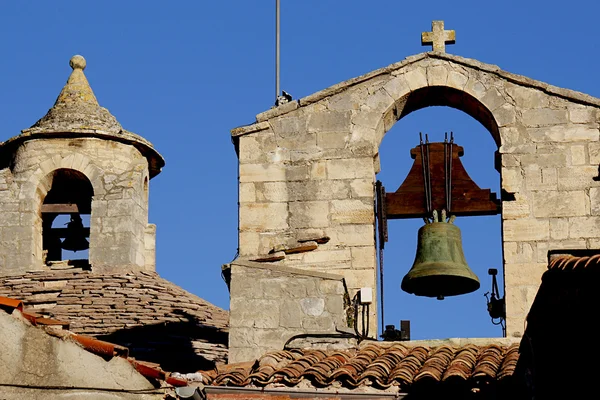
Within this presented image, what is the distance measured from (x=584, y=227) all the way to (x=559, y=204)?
0.96 ft

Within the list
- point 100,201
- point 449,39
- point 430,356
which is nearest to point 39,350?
point 430,356

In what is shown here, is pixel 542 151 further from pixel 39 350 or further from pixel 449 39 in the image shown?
pixel 39 350

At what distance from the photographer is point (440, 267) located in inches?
650

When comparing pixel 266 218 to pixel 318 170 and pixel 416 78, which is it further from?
pixel 416 78

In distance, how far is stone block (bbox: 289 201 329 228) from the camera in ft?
55.6

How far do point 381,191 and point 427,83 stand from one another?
1.05m

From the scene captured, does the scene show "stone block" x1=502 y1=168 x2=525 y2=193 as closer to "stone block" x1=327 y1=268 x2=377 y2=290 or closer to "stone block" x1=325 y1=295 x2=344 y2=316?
"stone block" x1=327 y1=268 x2=377 y2=290

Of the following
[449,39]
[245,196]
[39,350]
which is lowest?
[39,350]

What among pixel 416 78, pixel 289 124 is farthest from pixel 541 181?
pixel 289 124

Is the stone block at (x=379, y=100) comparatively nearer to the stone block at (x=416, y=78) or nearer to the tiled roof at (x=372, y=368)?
the stone block at (x=416, y=78)

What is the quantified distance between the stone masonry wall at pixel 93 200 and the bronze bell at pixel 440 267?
6856 millimetres

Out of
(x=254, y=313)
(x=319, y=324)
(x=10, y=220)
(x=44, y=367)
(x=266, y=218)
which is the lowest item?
(x=44, y=367)

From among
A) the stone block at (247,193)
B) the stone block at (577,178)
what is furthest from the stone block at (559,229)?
the stone block at (247,193)

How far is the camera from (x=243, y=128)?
17359 mm
